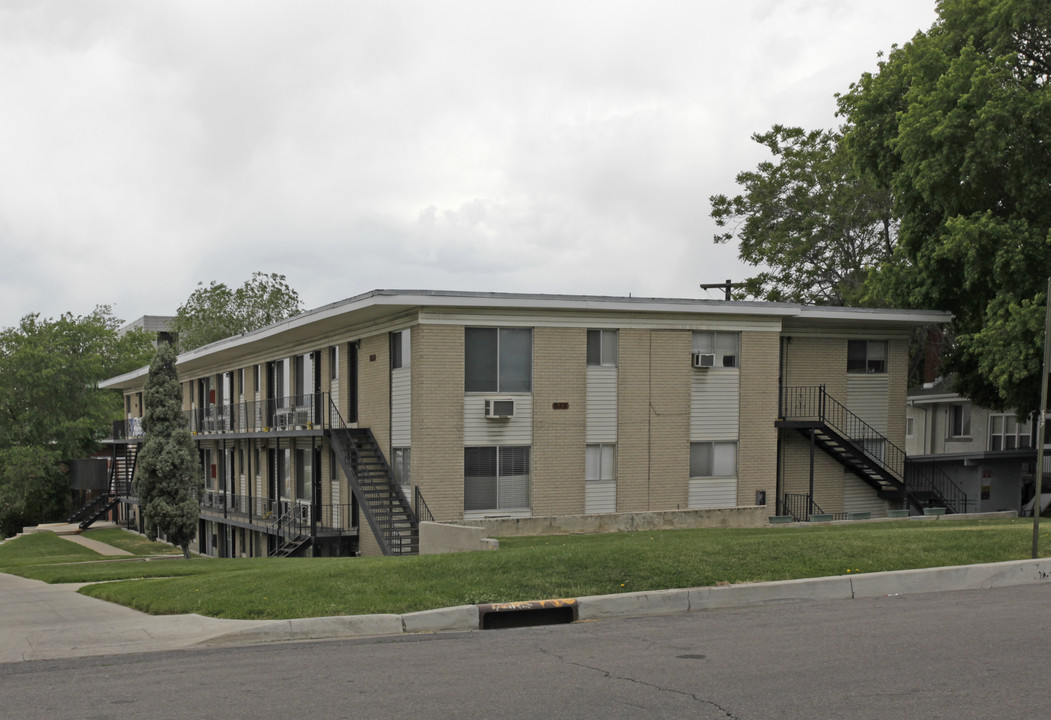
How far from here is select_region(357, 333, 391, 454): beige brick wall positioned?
28.1 meters

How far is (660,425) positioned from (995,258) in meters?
9.82

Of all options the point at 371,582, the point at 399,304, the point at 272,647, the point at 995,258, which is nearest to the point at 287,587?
the point at 371,582

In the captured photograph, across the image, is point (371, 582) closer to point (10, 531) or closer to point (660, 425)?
point (660, 425)

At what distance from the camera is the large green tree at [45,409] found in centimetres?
5762

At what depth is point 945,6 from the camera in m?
31.4

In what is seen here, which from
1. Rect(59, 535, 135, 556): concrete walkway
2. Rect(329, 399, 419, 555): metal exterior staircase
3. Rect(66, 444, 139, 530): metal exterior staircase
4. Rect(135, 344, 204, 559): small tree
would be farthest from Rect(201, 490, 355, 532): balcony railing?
Rect(66, 444, 139, 530): metal exterior staircase

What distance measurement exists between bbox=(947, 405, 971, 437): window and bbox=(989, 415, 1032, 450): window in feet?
5.40

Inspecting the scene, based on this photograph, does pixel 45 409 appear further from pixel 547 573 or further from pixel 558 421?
pixel 547 573

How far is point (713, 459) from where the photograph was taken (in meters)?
29.0

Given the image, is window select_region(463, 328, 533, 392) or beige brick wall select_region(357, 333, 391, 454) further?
beige brick wall select_region(357, 333, 391, 454)

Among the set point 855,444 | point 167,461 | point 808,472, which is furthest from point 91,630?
A: point 855,444

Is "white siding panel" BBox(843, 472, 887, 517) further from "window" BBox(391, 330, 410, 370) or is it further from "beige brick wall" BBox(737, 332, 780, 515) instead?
"window" BBox(391, 330, 410, 370)

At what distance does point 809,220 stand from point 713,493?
69.4 feet

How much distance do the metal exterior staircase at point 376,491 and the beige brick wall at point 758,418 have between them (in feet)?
30.7
